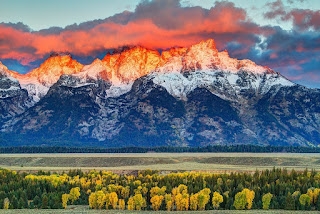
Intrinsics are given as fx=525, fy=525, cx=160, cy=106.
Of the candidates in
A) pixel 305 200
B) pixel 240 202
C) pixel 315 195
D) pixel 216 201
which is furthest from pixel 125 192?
pixel 315 195

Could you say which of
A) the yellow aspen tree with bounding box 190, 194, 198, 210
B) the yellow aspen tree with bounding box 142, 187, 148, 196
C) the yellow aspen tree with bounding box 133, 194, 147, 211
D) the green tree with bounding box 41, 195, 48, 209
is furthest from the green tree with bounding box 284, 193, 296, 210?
the green tree with bounding box 41, 195, 48, 209

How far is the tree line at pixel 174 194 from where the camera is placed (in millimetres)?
103438

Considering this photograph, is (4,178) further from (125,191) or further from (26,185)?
(125,191)

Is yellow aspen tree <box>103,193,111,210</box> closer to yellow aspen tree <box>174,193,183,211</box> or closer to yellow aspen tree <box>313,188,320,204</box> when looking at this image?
yellow aspen tree <box>174,193,183,211</box>

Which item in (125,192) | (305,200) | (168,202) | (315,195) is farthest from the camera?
(125,192)

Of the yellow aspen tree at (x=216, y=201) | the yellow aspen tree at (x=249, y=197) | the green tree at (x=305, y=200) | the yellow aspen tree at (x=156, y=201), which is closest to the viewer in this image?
the green tree at (x=305, y=200)

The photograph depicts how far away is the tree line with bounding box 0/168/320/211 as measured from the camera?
103438 mm

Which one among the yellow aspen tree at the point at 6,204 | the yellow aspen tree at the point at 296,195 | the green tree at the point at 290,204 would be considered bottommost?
the yellow aspen tree at the point at 6,204

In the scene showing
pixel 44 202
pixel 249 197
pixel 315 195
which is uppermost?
pixel 315 195

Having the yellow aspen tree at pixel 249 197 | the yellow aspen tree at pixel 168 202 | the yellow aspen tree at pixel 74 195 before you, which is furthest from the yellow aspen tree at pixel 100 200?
the yellow aspen tree at pixel 249 197

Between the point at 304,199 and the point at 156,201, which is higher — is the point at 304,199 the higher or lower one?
the higher one

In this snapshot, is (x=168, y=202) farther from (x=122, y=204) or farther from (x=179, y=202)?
(x=122, y=204)

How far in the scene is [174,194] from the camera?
112062 mm

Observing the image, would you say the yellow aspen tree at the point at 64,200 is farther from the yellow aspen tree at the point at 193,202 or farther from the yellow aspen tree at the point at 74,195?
the yellow aspen tree at the point at 193,202
